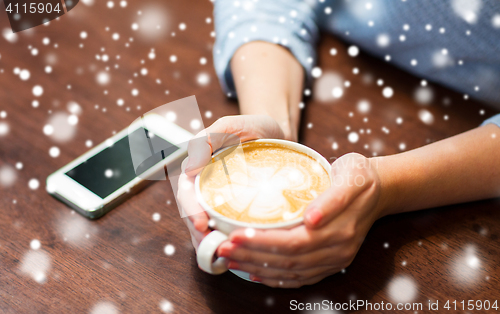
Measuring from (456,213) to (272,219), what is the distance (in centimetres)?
42

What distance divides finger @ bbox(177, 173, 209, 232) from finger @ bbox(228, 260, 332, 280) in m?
0.08

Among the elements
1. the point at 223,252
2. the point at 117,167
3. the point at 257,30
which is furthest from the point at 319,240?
the point at 257,30

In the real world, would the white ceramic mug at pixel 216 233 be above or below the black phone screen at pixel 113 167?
above

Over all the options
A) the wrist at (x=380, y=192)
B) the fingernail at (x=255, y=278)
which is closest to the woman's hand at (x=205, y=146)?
the fingernail at (x=255, y=278)

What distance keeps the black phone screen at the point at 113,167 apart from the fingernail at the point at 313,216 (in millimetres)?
403

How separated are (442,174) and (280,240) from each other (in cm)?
41

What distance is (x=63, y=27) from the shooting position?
1.30 meters

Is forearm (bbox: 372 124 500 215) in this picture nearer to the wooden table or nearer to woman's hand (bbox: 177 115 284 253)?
the wooden table

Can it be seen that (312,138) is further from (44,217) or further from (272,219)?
(44,217)

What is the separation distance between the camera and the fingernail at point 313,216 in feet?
1.89

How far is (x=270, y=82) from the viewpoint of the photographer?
101cm

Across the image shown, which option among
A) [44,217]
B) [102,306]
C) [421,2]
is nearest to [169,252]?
[102,306]

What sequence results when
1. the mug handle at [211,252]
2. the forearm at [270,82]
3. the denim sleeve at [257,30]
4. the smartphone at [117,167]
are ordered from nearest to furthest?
the mug handle at [211,252] < the smartphone at [117,167] < the forearm at [270,82] < the denim sleeve at [257,30]

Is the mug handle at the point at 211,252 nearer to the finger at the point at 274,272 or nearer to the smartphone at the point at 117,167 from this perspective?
the finger at the point at 274,272
